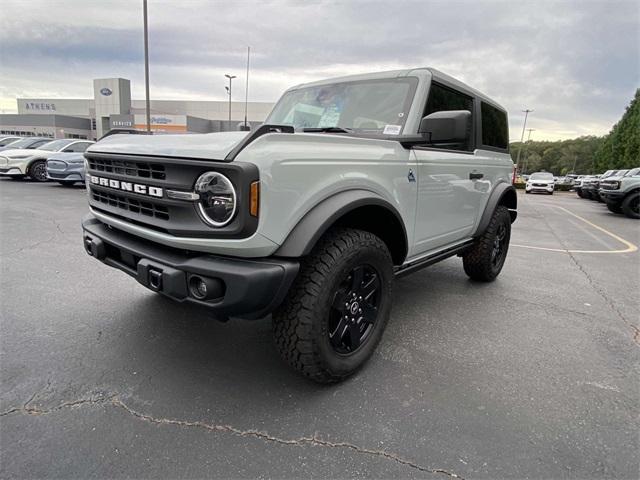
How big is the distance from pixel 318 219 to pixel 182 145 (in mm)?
762

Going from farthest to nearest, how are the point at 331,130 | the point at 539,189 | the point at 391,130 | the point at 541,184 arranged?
the point at 539,189 < the point at 541,184 < the point at 331,130 < the point at 391,130

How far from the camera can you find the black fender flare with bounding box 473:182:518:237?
3.91 meters

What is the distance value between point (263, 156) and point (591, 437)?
2.12 m

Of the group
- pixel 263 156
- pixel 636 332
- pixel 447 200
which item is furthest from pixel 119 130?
pixel 636 332

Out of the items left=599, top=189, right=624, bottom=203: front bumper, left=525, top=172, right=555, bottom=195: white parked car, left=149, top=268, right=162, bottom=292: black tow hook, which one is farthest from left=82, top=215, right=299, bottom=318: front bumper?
left=525, top=172, right=555, bottom=195: white parked car

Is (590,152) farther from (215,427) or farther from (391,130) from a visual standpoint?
(215,427)

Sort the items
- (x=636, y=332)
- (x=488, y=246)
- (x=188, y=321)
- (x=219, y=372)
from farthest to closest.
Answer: (x=488, y=246)
(x=636, y=332)
(x=188, y=321)
(x=219, y=372)

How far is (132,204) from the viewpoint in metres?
2.23

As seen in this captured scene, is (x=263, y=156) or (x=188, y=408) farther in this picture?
(x=188, y=408)

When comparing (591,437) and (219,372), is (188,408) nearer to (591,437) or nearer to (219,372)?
(219,372)

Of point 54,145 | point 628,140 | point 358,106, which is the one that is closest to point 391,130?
point 358,106

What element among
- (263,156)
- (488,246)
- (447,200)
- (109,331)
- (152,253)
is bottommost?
(109,331)

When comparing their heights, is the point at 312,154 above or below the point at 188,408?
above

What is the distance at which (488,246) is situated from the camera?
4090 millimetres
